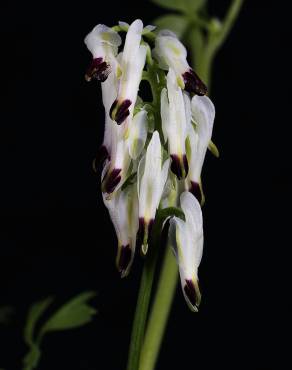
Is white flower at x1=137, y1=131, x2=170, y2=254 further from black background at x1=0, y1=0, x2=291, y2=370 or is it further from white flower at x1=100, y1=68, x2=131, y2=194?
black background at x1=0, y1=0, x2=291, y2=370

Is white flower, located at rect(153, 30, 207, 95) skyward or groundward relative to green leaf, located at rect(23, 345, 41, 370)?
skyward

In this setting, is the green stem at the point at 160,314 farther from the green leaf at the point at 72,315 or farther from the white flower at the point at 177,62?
the white flower at the point at 177,62

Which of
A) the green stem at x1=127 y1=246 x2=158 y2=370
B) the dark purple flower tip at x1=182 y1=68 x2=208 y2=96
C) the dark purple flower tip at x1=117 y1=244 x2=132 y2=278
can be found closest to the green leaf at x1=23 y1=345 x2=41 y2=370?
the green stem at x1=127 y1=246 x2=158 y2=370

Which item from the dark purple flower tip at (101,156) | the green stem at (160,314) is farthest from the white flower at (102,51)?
the green stem at (160,314)

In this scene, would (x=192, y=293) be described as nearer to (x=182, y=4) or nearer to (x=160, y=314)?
(x=160, y=314)

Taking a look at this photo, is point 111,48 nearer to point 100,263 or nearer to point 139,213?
point 139,213

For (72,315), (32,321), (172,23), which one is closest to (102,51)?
(72,315)
